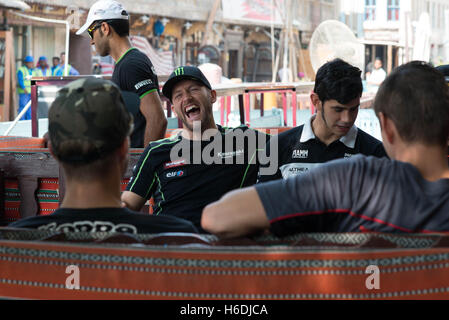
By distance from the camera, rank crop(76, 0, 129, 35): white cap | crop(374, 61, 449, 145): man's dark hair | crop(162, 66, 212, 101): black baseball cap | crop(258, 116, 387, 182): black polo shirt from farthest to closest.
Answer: crop(76, 0, 129, 35): white cap < crop(162, 66, 212, 101): black baseball cap < crop(258, 116, 387, 182): black polo shirt < crop(374, 61, 449, 145): man's dark hair

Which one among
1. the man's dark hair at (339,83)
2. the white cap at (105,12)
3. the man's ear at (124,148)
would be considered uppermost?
the white cap at (105,12)

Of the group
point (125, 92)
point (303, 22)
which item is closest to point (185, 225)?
point (125, 92)

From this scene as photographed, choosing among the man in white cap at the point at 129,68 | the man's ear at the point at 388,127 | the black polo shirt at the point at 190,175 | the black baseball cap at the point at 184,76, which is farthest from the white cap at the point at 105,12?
the man's ear at the point at 388,127

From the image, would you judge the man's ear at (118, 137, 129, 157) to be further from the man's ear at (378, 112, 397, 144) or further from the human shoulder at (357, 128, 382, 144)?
the human shoulder at (357, 128, 382, 144)

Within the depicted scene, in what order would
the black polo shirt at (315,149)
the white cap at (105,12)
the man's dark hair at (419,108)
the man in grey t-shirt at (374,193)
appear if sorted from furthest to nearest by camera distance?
the white cap at (105,12) < the black polo shirt at (315,149) < the man's dark hair at (419,108) < the man in grey t-shirt at (374,193)

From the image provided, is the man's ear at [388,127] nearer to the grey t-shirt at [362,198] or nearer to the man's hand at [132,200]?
the grey t-shirt at [362,198]

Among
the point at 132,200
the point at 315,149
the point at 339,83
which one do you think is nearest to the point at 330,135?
the point at 315,149

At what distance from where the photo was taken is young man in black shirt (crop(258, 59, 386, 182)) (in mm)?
3523

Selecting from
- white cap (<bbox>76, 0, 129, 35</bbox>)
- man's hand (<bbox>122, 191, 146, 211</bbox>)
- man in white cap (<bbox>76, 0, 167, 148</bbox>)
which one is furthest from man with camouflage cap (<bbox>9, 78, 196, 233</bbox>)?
white cap (<bbox>76, 0, 129, 35</bbox>)

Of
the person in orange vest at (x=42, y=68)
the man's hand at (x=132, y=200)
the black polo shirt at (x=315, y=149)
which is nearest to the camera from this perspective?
the man's hand at (x=132, y=200)

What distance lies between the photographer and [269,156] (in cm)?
354

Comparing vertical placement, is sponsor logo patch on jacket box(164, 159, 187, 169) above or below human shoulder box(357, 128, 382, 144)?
below

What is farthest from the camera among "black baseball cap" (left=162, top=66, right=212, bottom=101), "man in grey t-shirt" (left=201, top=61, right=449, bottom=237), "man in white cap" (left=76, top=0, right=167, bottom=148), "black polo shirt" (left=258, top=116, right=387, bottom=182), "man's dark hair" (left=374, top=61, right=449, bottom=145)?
"man in white cap" (left=76, top=0, right=167, bottom=148)

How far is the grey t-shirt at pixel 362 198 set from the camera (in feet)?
6.18
